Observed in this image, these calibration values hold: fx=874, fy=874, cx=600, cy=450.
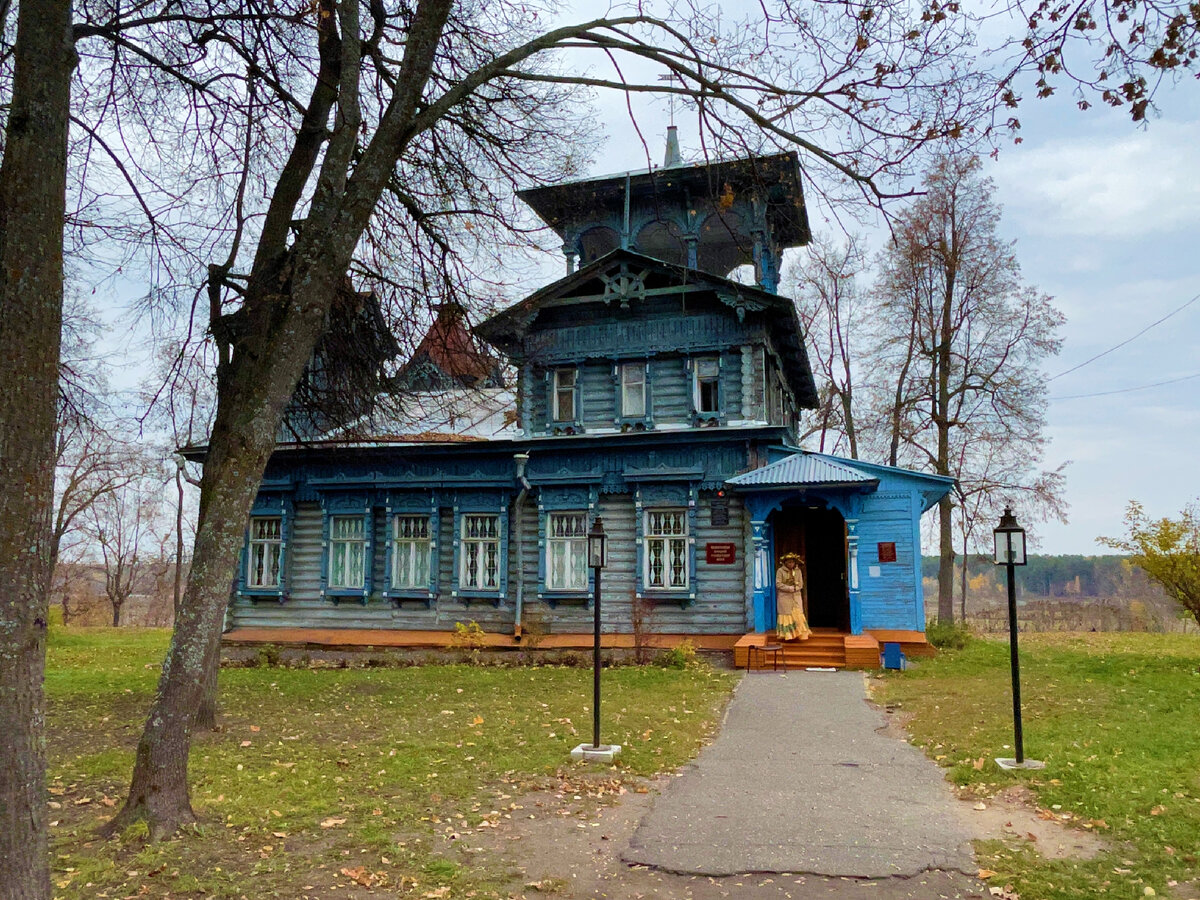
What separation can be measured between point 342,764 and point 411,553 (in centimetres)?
1157

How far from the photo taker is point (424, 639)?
738 inches

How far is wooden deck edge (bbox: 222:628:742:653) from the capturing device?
57.0 feet

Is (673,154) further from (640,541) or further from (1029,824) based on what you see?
(1029,824)

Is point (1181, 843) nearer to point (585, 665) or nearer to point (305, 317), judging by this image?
point (305, 317)

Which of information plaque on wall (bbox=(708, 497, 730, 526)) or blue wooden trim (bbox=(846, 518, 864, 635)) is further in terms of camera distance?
information plaque on wall (bbox=(708, 497, 730, 526))

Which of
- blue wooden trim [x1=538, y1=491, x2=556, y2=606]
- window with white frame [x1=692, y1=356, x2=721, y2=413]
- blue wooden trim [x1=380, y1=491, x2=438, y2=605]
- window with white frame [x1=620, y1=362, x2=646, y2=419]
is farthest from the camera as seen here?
blue wooden trim [x1=380, y1=491, x2=438, y2=605]

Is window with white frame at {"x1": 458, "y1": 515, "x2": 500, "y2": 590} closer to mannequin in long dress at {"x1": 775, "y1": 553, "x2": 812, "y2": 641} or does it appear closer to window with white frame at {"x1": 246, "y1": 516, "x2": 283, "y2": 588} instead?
window with white frame at {"x1": 246, "y1": 516, "x2": 283, "y2": 588}

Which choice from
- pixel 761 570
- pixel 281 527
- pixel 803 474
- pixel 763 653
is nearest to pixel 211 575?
pixel 763 653

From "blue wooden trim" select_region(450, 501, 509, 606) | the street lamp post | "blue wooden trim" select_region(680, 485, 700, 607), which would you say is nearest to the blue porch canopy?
"blue wooden trim" select_region(680, 485, 700, 607)

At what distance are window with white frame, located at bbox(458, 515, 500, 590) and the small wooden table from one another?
5962 millimetres

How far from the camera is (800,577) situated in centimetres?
1652

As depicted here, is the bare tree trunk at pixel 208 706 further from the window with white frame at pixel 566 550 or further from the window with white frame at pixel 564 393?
the window with white frame at pixel 564 393

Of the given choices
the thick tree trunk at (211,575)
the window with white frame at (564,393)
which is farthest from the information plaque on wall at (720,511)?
the thick tree trunk at (211,575)

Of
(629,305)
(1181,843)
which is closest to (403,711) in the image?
(1181,843)
